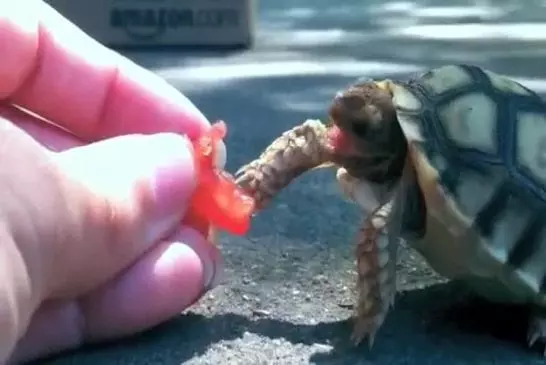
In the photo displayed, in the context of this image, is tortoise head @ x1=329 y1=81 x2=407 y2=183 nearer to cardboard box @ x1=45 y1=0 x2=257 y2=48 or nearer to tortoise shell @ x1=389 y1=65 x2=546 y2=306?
tortoise shell @ x1=389 y1=65 x2=546 y2=306

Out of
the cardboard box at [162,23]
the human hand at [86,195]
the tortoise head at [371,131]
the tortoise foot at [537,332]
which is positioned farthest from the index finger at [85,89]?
the cardboard box at [162,23]

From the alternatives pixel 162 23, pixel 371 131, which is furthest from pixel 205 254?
pixel 162 23

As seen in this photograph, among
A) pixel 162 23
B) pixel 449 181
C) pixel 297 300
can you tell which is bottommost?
pixel 162 23

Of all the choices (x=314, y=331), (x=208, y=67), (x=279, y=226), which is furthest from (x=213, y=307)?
(x=208, y=67)

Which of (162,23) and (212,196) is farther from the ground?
(212,196)

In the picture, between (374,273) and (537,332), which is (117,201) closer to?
(374,273)

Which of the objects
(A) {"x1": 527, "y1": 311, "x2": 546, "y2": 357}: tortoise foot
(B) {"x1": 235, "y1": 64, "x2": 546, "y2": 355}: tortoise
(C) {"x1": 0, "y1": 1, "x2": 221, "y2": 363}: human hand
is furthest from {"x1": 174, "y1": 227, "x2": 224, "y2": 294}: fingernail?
(A) {"x1": 527, "y1": 311, "x2": 546, "y2": 357}: tortoise foot

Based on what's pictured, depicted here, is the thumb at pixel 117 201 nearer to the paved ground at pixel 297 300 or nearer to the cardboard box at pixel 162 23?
the paved ground at pixel 297 300
